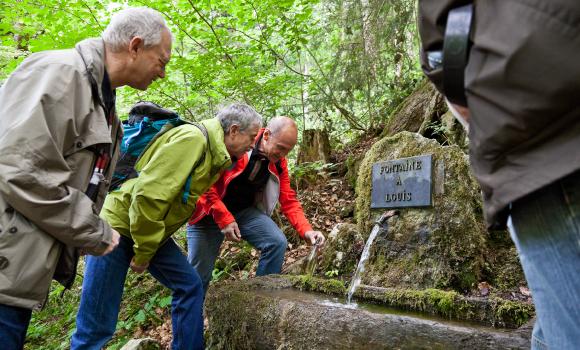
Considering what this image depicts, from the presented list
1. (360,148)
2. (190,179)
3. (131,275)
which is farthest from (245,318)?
(360,148)

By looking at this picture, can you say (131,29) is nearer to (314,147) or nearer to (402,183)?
(402,183)

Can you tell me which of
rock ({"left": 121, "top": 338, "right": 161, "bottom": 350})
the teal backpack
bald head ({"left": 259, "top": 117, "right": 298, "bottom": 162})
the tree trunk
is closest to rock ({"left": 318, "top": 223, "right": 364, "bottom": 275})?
bald head ({"left": 259, "top": 117, "right": 298, "bottom": 162})

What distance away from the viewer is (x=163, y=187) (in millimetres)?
2873

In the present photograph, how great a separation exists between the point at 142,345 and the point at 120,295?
63.0 inches

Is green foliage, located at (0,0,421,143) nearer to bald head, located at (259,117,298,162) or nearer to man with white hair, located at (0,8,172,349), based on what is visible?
bald head, located at (259,117,298,162)

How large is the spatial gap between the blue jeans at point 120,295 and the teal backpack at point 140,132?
0.47 metres

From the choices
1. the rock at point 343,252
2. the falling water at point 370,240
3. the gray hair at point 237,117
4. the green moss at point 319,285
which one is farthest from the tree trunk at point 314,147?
the gray hair at point 237,117

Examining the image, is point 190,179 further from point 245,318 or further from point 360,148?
point 360,148

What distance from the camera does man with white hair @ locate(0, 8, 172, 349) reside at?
1794mm

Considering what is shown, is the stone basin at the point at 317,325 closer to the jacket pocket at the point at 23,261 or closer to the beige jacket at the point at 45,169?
the beige jacket at the point at 45,169

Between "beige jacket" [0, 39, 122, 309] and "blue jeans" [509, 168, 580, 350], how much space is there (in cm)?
177

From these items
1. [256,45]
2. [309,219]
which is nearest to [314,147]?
[309,219]

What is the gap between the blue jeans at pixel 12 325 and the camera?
6.06 feet

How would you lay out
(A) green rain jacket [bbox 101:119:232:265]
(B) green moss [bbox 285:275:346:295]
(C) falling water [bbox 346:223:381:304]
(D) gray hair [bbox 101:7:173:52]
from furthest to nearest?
(C) falling water [bbox 346:223:381:304], (B) green moss [bbox 285:275:346:295], (A) green rain jacket [bbox 101:119:232:265], (D) gray hair [bbox 101:7:173:52]
